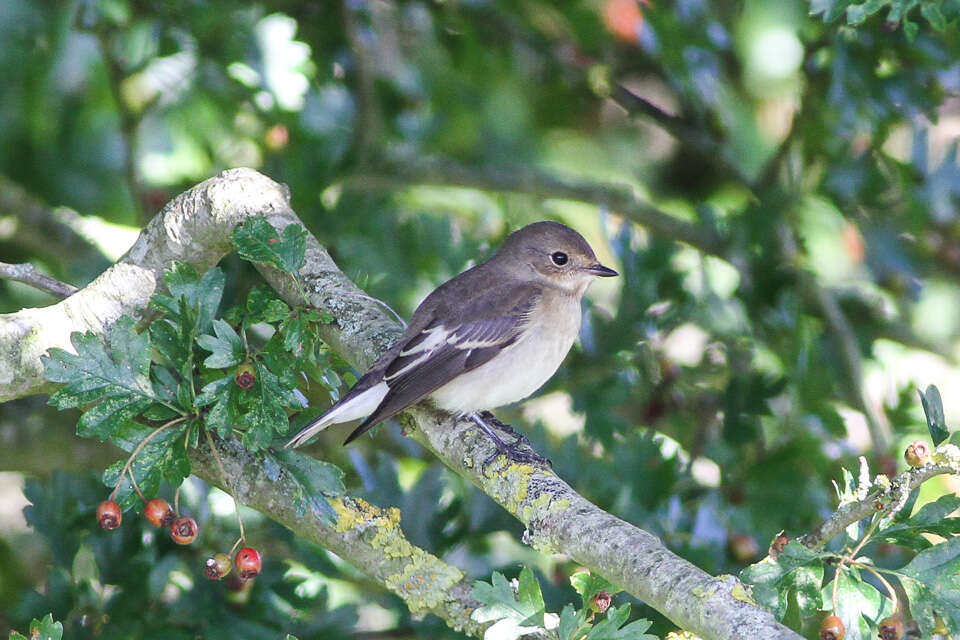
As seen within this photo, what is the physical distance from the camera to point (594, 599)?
278 centimetres

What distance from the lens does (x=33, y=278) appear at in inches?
135

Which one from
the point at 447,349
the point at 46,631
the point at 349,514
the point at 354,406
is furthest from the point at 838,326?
the point at 46,631

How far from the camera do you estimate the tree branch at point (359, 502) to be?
246 cm

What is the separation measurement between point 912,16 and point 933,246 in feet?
6.84

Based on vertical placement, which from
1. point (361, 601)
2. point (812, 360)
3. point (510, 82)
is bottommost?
point (361, 601)

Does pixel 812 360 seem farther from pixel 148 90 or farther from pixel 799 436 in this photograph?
pixel 148 90

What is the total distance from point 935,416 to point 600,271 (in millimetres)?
2289

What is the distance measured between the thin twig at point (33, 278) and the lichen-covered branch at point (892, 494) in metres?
2.29

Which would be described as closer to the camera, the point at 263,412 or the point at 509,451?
the point at 263,412

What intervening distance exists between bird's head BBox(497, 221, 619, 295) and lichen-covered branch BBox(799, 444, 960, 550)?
2.33 meters

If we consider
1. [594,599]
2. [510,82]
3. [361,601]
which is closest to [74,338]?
[594,599]

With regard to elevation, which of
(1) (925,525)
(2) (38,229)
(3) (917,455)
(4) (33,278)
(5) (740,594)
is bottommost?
(2) (38,229)

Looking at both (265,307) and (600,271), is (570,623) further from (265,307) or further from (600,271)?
(600,271)

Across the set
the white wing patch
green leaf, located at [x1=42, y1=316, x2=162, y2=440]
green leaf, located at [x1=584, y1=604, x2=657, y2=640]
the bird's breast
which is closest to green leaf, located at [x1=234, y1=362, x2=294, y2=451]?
green leaf, located at [x1=42, y1=316, x2=162, y2=440]
